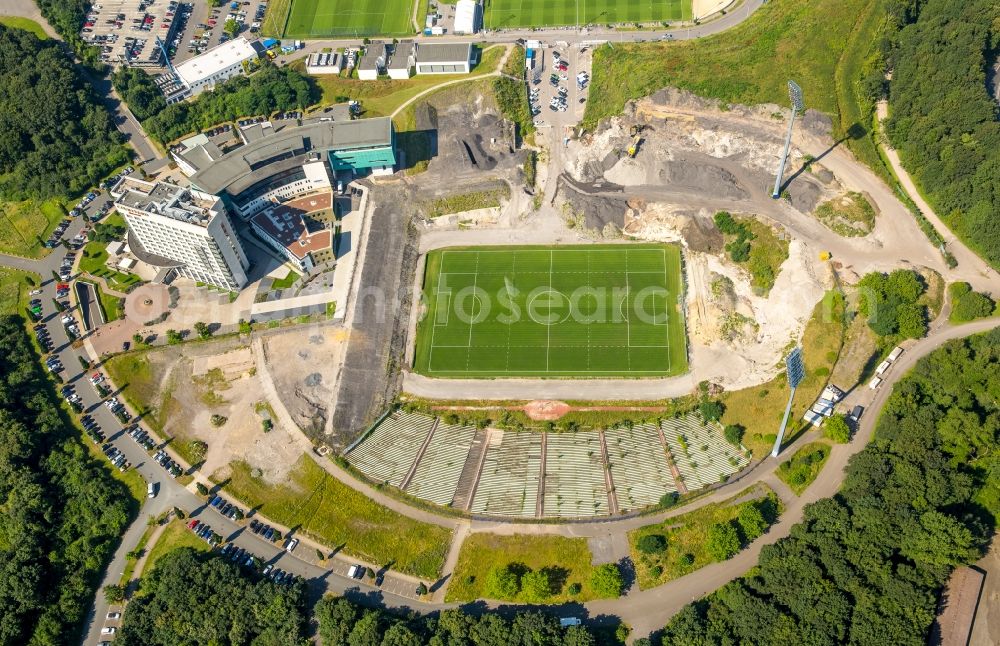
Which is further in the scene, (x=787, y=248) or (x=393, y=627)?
(x=787, y=248)

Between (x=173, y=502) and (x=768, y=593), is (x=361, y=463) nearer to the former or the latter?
(x=173, y=502)

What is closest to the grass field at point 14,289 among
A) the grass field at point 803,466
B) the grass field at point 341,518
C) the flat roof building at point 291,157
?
the flat roof building at point 291,157

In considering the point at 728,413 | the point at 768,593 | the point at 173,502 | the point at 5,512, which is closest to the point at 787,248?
the point at 728,413

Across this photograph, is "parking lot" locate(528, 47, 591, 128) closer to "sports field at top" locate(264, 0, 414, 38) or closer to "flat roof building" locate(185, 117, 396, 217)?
"flat roof building" locate(185, 117, 396, 217)

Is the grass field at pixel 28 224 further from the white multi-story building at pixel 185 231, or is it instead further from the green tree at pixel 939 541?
the green tree at pixel 939 541

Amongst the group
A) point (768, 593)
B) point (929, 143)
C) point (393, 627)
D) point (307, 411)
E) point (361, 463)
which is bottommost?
point (393, 627)

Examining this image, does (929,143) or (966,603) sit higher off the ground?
(929,143)

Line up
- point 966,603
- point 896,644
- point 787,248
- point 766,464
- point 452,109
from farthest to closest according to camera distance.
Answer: point 452,109 < point 787,248 < point 766,464 < point 966,603 < point 896,644
